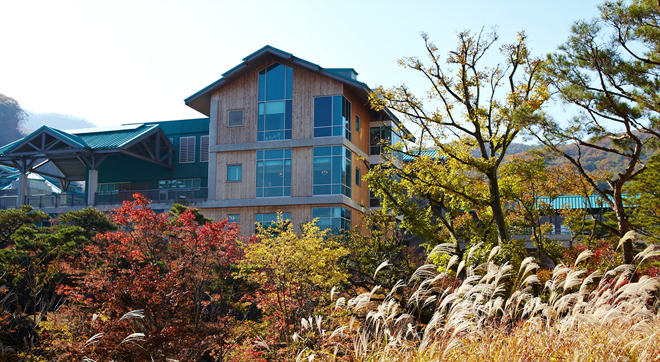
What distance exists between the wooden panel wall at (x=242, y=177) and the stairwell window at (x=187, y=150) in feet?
20.5

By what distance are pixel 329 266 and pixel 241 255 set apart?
522cm

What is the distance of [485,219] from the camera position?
2062 cm

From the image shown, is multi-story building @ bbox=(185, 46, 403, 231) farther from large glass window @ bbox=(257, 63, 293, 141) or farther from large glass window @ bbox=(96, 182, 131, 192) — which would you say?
large glass window @ bbox=(96, 182, 131, 192)

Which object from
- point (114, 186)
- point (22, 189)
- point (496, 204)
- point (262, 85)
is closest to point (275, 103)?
Answer: point (262, 85)

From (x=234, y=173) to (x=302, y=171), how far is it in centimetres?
377

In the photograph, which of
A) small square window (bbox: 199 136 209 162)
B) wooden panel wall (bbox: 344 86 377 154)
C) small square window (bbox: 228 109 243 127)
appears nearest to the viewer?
small square window (bbox: 228 109 243 127)

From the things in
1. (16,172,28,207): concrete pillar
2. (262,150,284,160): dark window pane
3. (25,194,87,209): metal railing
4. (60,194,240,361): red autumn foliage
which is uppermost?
(262,150,284,160): dark window pane

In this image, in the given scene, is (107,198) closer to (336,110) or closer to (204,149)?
(204,149)

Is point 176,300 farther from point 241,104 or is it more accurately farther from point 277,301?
point 241,104

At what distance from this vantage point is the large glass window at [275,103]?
97.8 feet

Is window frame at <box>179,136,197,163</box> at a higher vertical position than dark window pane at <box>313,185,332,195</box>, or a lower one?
higher

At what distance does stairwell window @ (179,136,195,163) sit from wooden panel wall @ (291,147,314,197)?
378 inches

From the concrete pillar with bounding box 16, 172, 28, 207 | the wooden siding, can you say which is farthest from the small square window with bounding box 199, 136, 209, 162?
the concrete pillar with bounding box 16, 172, 28, 207

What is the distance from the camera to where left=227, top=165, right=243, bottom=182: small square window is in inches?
1185
